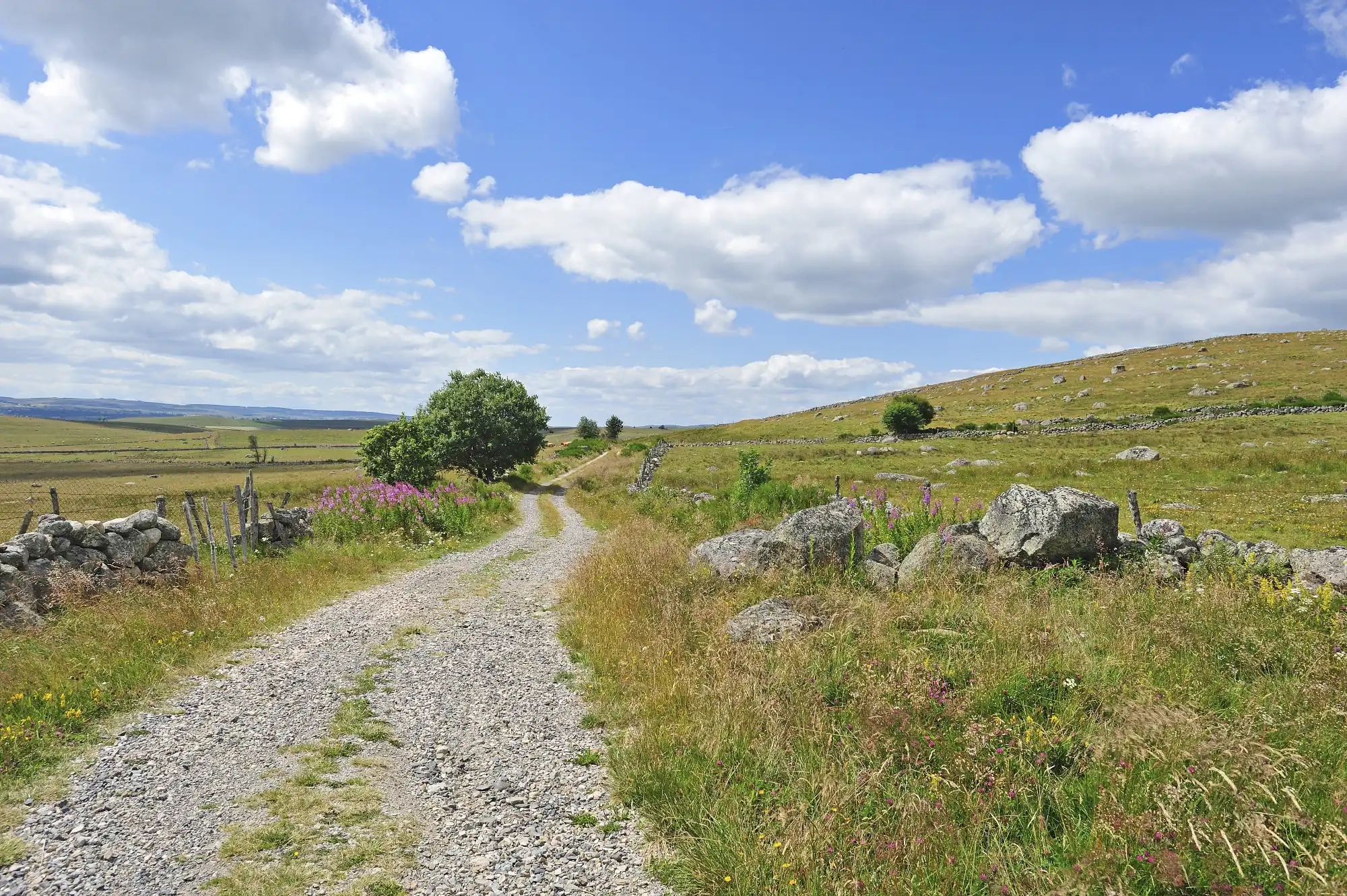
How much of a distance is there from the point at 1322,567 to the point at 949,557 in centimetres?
601

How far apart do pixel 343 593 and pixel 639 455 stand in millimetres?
58437

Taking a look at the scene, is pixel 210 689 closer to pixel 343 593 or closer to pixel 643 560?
pixel 343 593

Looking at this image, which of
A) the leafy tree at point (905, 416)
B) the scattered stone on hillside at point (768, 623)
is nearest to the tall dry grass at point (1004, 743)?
the scattered stone on hillside at point (768, 623)

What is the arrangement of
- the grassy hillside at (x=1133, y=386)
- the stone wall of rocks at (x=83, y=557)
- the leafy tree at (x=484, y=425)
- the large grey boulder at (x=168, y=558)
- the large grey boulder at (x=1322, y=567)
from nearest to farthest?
1. the large grey boulder at (x=1322, y=567)
2. the stone wall of rocks at (x=83, y=557)
3. the large grey boulder at (x=168, y=558)
4. the leafy tree at (x=484, y=425)
5. the grassy hillside at (x=1133, y=386)

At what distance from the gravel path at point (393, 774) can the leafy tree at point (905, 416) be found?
7419 centimetres

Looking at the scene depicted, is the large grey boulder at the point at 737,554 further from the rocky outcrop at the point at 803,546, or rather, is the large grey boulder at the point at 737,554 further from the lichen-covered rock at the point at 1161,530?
the lichen-covered rock at the point at 1161,530

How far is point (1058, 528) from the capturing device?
1220 centimetres

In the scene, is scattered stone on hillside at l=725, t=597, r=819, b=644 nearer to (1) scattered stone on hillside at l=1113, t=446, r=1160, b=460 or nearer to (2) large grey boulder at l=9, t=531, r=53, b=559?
(2) large grey boulder at l=9, t=531, r=53, b=559

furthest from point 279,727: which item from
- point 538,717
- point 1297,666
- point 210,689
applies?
point 1297,666

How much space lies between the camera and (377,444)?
60.8m

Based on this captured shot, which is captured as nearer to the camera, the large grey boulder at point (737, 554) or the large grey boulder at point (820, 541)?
the large grey boulder at point (820, 541)

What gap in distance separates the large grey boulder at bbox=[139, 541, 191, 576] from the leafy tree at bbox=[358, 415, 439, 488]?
28954 millimetres

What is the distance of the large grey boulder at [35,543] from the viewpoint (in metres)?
13.5

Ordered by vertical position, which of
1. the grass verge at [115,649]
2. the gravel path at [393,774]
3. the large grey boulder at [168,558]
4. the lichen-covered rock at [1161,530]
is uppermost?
the lichen-covered rock at [1161,530]
